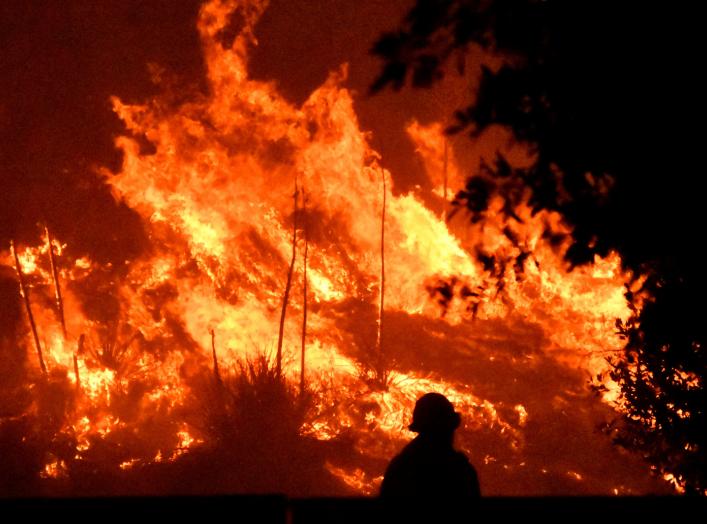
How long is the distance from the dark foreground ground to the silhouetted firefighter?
295mm

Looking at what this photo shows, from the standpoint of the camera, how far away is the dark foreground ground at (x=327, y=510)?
2.61 metres

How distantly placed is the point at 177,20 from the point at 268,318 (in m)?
13.4

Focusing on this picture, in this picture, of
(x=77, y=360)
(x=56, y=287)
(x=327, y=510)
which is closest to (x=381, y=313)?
(x=77, y=360)

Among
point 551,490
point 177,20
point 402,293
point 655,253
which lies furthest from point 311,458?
point 177,20

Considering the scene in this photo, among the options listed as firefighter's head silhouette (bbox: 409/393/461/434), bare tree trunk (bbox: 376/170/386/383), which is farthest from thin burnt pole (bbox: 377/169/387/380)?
firefighter's head silhouette (bbox: 409/393/461/434)

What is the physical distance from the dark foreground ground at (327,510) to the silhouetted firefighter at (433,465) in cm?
30

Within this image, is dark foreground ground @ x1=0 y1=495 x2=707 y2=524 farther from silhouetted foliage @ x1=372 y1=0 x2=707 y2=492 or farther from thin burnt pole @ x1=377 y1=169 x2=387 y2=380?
thin burnt pole @ x1=377 y1=169 x2=387 y2=380

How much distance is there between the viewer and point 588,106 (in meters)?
2.64

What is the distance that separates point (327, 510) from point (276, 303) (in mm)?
20771

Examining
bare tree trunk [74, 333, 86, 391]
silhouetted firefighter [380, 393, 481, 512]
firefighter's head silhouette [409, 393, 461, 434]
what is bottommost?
silhouetted firefighter [380, 393, 481, 512]

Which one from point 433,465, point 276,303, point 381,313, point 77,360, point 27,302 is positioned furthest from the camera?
point 276,303

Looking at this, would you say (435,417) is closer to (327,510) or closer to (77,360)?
(327,510)

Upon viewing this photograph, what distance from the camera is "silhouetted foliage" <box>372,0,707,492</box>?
8.19 ft

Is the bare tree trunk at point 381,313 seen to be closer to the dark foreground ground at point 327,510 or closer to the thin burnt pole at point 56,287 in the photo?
the thin burnt pole at point 56,287
